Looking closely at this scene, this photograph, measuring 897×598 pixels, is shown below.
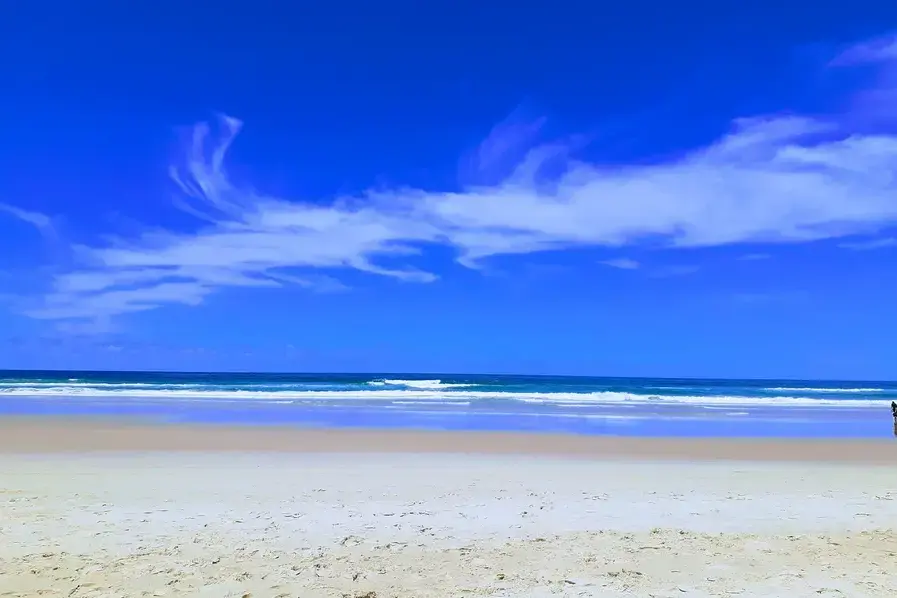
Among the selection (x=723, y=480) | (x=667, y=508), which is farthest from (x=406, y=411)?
(x=667, y=508)

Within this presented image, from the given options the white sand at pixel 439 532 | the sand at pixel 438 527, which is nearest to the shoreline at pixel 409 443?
the sand at pixel 438 527

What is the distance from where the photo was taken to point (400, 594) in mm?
4887

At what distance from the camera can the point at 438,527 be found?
6.76 metres

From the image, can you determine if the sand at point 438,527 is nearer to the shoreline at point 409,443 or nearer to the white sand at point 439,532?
the white sand at point 439,532

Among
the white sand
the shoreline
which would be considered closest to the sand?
the white sand

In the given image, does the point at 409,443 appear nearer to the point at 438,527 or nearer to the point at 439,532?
the point at 438,527

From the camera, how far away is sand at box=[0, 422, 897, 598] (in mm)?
5102

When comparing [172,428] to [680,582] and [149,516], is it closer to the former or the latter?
[149,516]

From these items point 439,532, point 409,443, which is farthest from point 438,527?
point 409,443

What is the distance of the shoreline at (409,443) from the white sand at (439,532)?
2.39 m

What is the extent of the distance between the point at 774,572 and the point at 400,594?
10.2 feet

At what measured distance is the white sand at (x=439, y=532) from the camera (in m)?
5.08

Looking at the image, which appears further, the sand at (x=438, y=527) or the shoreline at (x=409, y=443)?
the shoreline at (x=409, y=443)

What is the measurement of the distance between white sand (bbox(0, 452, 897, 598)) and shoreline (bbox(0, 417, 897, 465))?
2.39m
